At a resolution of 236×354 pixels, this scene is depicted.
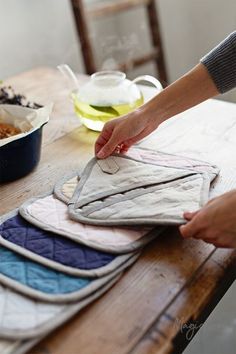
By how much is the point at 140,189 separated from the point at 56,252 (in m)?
0.17

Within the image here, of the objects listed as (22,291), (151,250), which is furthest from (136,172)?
(22,291)

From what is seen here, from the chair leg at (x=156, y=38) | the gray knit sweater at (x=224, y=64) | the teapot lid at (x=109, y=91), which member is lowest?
the chair leg at (x=156, y=38)

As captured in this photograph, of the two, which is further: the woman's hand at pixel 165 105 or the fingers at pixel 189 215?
the woman's hand at pixel 165 105

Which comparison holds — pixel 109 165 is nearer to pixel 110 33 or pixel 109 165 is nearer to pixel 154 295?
pixel 154 295

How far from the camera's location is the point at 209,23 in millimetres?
1788

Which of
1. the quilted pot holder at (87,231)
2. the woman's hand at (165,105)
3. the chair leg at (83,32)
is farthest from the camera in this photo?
the chair leg at (83,32)

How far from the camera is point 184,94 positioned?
31.8 inches

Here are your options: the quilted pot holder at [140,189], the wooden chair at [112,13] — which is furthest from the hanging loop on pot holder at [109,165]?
the wooden chair at [112,13]

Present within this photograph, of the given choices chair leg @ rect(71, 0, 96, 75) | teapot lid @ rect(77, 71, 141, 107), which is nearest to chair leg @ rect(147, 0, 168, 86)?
chair leg @ rect(71, 0, 96, 75)

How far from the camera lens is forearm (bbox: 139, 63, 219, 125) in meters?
0.80

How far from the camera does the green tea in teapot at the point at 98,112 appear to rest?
3.00 ft

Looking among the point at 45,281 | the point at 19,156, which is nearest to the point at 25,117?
the point at 19,156

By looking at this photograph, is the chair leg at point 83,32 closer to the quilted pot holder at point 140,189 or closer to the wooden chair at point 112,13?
the wooden chair at point 112,13

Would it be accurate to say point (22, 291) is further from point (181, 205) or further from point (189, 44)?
point (189, 44)
